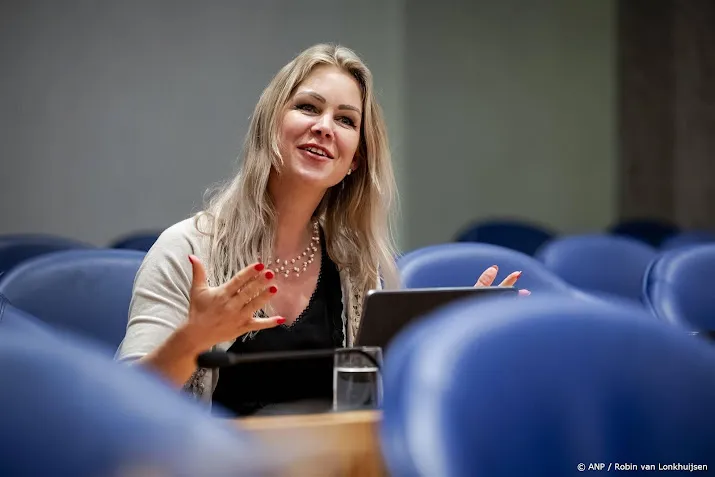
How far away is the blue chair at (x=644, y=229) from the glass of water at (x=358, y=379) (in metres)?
5.42

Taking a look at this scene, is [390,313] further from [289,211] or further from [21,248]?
[21,248]

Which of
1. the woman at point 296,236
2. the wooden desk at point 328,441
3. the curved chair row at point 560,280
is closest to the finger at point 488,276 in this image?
the woman at point 296,236

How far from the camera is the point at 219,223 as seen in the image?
2.09 m

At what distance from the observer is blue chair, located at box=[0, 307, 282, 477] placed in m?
0.70

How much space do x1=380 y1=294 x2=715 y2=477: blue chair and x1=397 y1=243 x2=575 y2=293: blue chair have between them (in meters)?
1.41

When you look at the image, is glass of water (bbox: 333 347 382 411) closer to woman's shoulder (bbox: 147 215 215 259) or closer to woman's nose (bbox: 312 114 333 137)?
woman's shoulder (bbox: 147 215 215 259)

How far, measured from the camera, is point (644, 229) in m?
6.79

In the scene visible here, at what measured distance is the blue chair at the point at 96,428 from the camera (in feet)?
2.31

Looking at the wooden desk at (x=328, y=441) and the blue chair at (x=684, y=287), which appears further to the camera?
the blue chair at (x=684, y=287)

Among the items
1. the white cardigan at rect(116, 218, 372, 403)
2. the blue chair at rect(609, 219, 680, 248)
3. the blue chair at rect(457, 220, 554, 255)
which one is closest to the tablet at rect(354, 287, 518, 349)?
the white cardigan at rect(116, 218, 372, 403)

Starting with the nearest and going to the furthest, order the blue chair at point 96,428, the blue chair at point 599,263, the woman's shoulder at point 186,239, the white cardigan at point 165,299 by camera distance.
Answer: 1. the blue chair at point 96,428
2. the white cardigan at point 165,299
3. the woman's shoulder at point 186,239
4. the blue chair at point 599,263

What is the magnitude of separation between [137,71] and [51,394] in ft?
16.2

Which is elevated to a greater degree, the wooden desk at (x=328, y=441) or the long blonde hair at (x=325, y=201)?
the long blonde hair at (x=325, y=201)

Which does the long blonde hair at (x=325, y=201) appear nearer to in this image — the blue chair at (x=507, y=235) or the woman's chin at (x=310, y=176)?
the woman's chin at (x=310, y=176)
